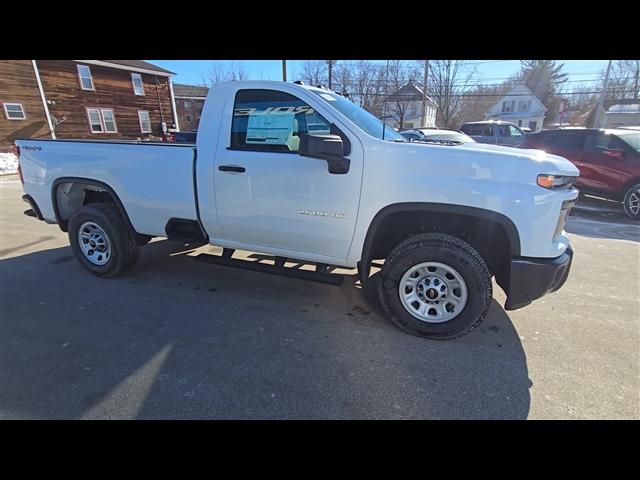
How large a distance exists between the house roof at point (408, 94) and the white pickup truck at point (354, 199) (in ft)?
112

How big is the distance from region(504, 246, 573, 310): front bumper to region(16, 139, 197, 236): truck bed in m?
3.05

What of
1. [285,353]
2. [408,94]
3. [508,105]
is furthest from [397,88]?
[285,353]

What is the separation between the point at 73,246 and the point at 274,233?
2.80m

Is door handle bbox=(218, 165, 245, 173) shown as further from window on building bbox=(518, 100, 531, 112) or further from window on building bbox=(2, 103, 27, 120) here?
window on building bbox=(518, 100, 531, 112)

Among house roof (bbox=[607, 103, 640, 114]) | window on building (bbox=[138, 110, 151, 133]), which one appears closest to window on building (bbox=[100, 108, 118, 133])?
window on building (bbox=[138, 110, 151, 133])

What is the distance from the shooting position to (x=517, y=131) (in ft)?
51.8

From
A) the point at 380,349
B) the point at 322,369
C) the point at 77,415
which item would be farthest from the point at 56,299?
the point at 380,349

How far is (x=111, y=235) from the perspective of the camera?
13.1 ft

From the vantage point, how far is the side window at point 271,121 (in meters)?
3.12

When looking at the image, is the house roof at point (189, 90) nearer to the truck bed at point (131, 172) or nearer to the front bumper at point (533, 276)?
the truck bed at point (131, 172)

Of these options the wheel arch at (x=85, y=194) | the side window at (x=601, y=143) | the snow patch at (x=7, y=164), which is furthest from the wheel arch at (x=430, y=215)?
the snow patch at (x=7, y=164)

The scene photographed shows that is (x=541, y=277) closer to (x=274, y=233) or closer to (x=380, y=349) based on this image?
(x=380, y=349)

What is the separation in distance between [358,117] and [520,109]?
52.9 m
